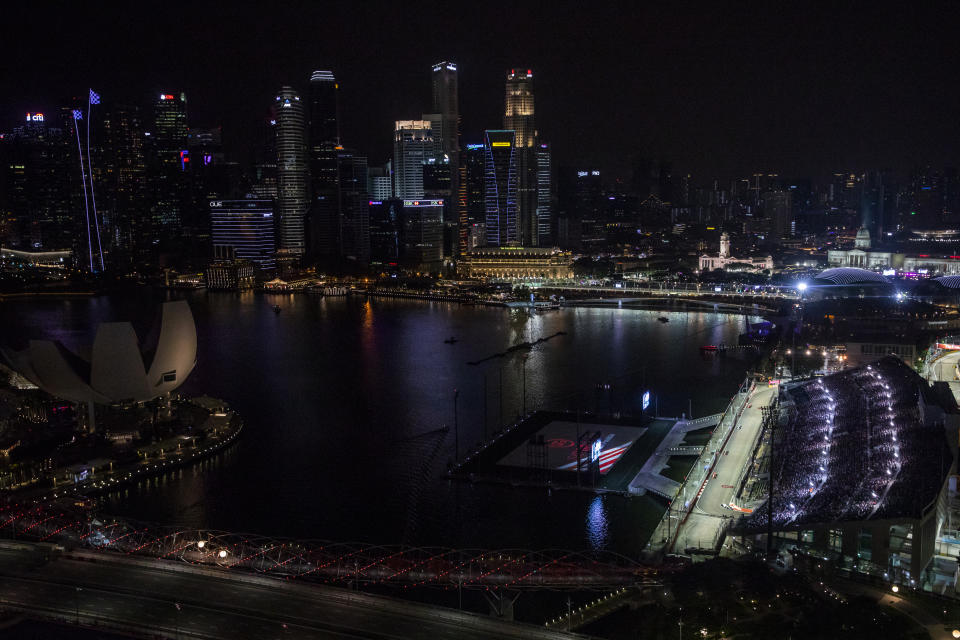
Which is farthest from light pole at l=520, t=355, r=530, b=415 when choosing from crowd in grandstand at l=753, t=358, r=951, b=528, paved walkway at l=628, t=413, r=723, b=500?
crowd in grandstand at l=753, t=358, r=951, b=528

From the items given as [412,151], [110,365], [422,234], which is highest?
[412,151]

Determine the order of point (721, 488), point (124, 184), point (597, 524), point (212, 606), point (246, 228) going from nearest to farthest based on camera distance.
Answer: point (212, 606) < point (597, 524) < point (721, 488) < point (246, 228) < point (124, 184)

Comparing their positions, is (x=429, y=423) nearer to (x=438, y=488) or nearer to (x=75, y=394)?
(x=438, y=488)

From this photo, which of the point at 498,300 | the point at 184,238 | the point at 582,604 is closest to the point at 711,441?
the point at 582,604

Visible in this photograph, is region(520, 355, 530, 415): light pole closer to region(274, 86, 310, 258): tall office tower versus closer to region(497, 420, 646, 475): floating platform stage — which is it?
region(497, 420, 646, 475): floating platform stage

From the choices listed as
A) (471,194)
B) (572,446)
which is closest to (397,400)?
(572,446)

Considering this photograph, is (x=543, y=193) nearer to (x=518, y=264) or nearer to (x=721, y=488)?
(x=518, y=264)

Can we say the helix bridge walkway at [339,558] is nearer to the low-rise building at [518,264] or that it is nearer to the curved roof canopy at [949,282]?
the curved roof canopy at [949,282]

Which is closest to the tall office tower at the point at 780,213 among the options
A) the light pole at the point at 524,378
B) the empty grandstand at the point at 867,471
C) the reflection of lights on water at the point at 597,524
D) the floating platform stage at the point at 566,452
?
the light pole at the point at 524,378
